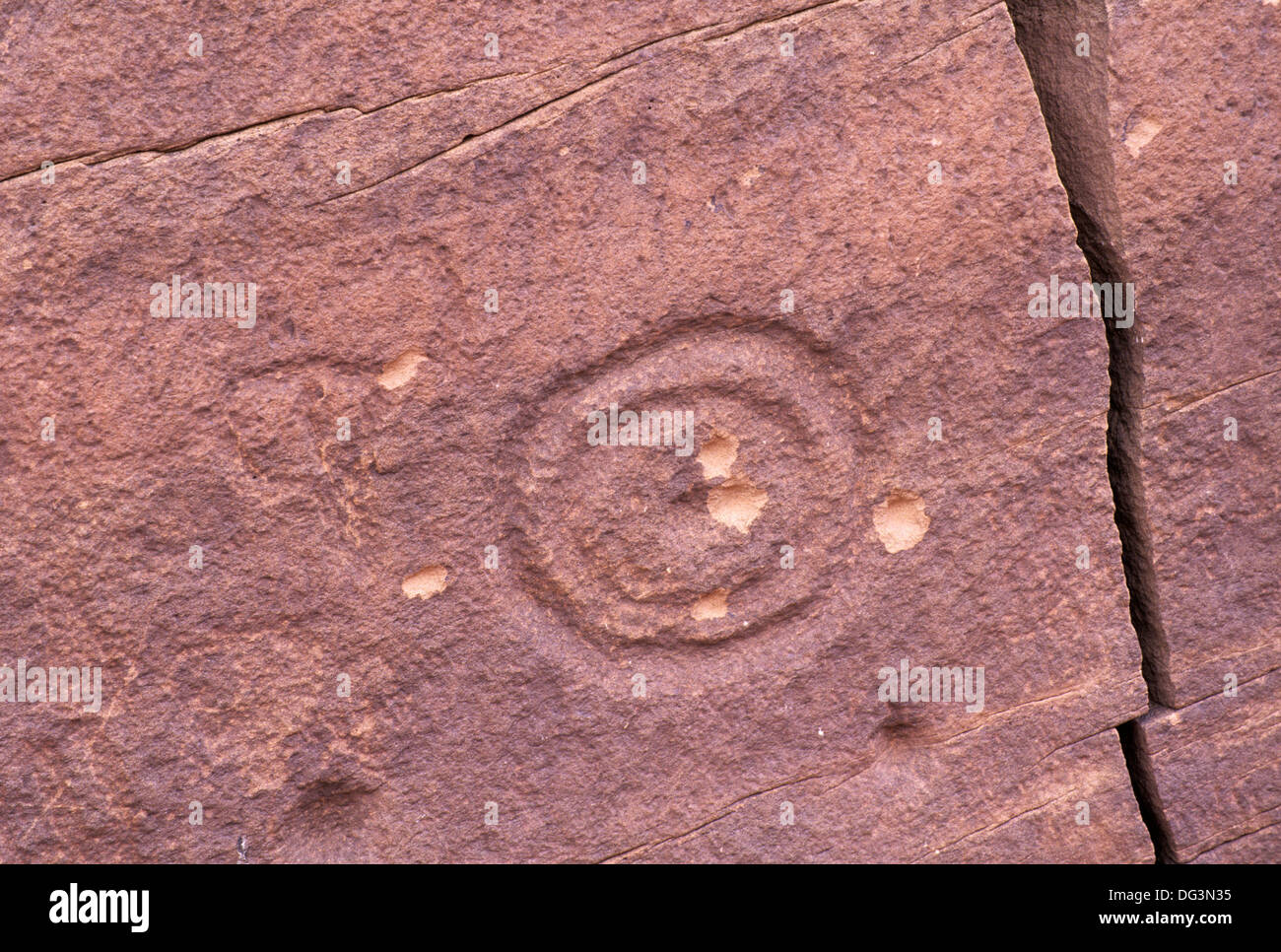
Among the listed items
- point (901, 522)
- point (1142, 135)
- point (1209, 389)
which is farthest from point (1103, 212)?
point (901, 522)

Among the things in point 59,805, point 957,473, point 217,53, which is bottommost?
point 59,805

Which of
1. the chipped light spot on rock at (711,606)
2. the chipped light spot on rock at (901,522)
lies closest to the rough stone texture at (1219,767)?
the chipped light spot on rock at (901,522)

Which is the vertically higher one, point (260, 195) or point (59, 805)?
point (260, 195)

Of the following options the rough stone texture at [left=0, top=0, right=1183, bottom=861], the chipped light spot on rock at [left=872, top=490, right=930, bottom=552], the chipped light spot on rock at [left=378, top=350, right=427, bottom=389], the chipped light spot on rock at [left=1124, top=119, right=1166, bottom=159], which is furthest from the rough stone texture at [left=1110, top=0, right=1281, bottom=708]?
the chipped light spot on rock at [left=378, top=350, right=427, bottom=389]

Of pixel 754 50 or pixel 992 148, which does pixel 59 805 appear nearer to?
pixel 754 50

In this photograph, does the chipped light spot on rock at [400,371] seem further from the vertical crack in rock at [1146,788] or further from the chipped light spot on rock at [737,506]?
the vertical crack in rock at [1146,788]

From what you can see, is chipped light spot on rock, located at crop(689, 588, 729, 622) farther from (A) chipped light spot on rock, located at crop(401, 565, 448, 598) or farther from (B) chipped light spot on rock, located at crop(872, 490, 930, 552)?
(A) chipped light spot on rock, located at crop(401, 565, 448, 598)

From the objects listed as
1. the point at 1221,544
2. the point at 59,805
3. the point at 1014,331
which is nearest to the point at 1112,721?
the point at 1221,544
